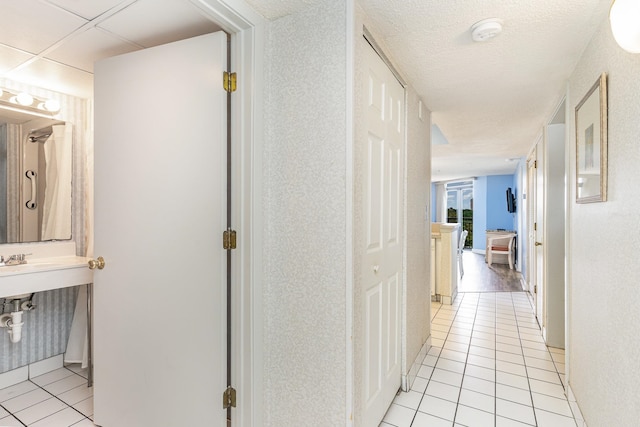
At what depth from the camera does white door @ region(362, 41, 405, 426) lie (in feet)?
5.39

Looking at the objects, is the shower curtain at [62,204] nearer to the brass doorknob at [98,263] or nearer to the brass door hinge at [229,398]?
the brass doorknob at [98,263]

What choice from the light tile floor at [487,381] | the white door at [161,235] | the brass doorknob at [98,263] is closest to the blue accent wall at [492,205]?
the light tile floor at [487,381]

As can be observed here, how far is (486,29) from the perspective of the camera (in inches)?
63.1

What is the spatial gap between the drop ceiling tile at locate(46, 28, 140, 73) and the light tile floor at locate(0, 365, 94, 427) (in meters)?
2.14

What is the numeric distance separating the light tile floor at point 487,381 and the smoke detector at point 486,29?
6.85ft

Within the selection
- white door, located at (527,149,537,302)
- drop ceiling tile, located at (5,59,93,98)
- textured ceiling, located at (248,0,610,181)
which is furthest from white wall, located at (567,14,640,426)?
drop ceiling tile, located at (5,59,93,98)

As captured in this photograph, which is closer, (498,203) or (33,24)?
(33,24)

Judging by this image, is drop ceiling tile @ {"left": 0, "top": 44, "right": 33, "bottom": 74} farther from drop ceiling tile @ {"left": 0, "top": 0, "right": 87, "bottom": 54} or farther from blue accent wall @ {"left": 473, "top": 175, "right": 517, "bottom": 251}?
blue accent wall @ {"left": 473, "top": 175, "right": 517, "bottom": 251}

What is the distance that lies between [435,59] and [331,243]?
1.37 meters

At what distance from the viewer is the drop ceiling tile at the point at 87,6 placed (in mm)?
1471

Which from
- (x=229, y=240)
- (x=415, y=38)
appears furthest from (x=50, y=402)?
(x=415, y=38)

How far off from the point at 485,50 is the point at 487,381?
7.16 ft

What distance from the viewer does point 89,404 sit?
208 cm

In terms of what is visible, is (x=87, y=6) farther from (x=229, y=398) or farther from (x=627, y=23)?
(x=627, y=23)
